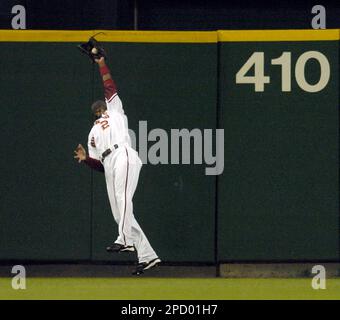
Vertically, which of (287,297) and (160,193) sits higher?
(160,193)

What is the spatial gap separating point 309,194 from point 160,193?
193 centimetres

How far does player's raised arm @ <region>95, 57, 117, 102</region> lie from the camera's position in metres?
A: 18.1

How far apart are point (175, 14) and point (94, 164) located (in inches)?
148

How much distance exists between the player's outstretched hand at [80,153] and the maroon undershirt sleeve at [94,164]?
0.05 m

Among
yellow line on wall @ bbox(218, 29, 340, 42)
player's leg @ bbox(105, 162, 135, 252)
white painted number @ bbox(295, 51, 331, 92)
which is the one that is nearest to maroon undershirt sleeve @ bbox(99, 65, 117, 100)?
player's leg @ bbox(105, 162, 135, 252)

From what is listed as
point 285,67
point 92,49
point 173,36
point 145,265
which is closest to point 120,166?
point 145,265

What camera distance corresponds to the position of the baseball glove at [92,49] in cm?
1811

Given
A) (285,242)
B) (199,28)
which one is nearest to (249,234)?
(285,242)

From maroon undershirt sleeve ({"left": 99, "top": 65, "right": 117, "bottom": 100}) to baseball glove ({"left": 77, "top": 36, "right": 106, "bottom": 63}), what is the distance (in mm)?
167

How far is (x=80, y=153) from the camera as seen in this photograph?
1817cm

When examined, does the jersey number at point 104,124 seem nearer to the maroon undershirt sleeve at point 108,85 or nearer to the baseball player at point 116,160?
the baseball player at point 116,160

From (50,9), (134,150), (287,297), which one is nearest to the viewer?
(287,297)

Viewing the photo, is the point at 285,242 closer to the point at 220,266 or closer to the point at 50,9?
the point at 220,266

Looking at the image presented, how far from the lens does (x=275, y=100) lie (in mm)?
18219
